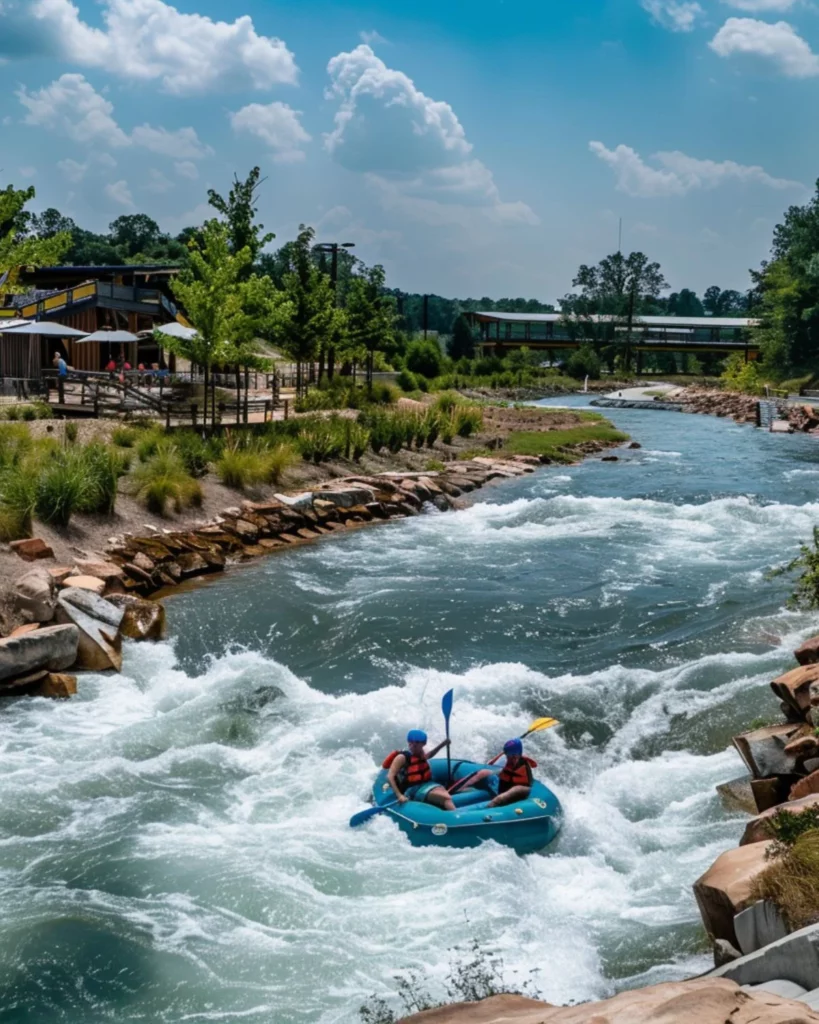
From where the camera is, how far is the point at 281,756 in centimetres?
1088

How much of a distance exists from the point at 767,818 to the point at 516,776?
8.32 ft

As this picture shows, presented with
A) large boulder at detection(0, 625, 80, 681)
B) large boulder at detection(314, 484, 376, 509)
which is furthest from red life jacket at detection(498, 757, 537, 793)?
large boulder at detection(314, 484, 376, 509)

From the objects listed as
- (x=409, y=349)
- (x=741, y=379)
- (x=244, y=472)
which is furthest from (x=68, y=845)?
(x=741, y=379)

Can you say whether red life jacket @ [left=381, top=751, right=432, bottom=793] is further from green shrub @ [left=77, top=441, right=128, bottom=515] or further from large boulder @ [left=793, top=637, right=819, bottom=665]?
green shrub @ [left=77, top=441, right=128, bottom=515]

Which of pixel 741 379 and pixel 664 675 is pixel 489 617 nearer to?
pixel 664 675

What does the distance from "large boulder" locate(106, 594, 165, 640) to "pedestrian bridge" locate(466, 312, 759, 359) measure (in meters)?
77.4

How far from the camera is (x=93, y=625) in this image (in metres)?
13.6

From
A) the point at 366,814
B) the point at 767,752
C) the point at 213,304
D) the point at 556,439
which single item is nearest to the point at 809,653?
the point at 767,752

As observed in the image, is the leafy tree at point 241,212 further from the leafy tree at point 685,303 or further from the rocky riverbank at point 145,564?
the leafy tree at point 685,303

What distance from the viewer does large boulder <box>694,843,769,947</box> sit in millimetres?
6648

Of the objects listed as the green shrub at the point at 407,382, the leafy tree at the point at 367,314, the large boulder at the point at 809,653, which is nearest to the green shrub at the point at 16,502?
the large boulder at the point at 809,653

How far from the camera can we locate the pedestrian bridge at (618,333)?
299 ft

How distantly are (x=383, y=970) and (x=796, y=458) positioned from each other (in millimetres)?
31176

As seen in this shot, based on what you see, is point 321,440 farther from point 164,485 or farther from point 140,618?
point 140,618
